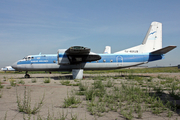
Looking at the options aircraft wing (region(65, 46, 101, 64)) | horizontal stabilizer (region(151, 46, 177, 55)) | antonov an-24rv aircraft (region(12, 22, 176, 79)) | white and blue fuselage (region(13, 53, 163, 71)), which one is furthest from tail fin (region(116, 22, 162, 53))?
aircraft wing (region(65, 46, 101, 64))

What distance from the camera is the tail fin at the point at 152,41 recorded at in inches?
776

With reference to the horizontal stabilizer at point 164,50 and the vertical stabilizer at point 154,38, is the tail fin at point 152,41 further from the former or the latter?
the horizontal stabilizer at point 164,50

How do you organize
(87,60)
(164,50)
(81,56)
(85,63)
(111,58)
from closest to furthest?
(81,56) < (164,50) < (87,60) < (85,63) < (111,58)

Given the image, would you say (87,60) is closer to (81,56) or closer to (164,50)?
(81,56)

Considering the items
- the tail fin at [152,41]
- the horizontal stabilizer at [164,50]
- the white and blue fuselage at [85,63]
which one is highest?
the tail fin at [152,41]

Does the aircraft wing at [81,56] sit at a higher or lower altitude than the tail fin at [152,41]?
lower

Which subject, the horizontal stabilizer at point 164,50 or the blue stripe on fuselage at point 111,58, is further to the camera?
the blue stripe on fuselage at point 111,58

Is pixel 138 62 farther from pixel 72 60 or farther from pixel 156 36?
pixel 72 60

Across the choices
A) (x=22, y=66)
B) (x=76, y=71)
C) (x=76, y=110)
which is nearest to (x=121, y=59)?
(x=76, y=71)

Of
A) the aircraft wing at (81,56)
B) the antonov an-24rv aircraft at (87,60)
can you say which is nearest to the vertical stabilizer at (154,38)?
the antonov an-24rv aircraft at (87,60)

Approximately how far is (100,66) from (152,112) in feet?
45.8

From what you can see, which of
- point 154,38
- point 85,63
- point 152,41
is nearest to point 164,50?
point 152,41

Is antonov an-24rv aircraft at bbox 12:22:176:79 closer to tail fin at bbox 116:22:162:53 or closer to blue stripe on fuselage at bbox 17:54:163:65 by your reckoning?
blue stripe on fuselage at bbox 17:54:163:65

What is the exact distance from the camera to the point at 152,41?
65.1 ft
